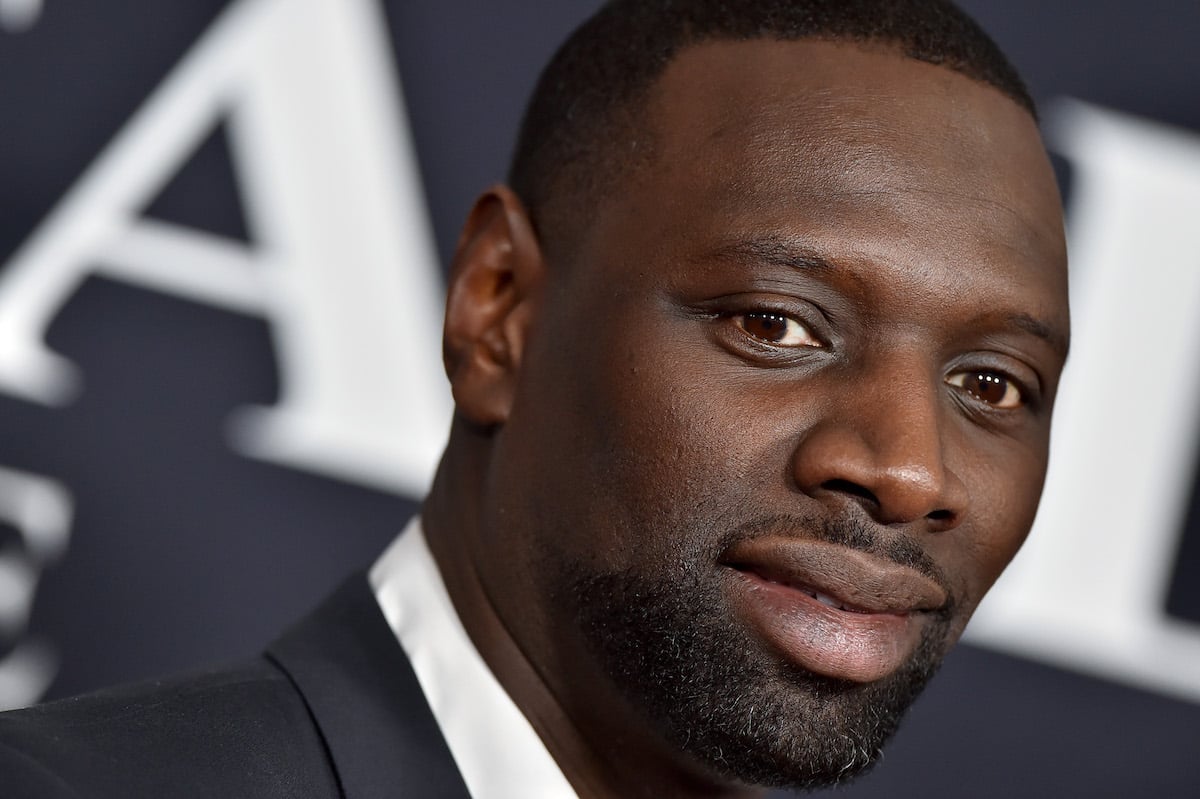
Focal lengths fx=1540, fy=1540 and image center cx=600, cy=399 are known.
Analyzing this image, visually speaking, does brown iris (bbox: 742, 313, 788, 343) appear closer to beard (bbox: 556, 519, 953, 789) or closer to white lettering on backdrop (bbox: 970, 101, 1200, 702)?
beard (bbox: 556, 519, 953, 789)

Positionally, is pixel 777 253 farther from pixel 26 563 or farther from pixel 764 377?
pixel 26 563

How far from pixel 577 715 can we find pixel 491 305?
0.39 metres

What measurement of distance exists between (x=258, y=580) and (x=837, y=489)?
50.9 inches

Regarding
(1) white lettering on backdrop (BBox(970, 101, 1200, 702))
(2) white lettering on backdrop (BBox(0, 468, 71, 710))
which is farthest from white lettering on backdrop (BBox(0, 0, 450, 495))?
(1) white lettering on backdrop (BBox(970, 101, 1200, 702))

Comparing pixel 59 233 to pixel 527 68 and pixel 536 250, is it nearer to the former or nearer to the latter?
pixel 527 68

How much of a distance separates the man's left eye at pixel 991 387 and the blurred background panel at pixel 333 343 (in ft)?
3.66

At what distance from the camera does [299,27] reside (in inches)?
89.8

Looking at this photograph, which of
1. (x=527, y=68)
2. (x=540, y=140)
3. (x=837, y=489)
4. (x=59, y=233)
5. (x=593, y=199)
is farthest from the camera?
(x=527, y=68)

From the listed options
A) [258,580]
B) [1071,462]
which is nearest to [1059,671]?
[1071,462]

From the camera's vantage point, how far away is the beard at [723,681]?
126 centimetres

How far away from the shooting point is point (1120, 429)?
8.13 ft

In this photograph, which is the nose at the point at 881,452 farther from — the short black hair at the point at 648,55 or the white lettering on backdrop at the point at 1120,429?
the white lettering on backdrop at the point at 1120,429

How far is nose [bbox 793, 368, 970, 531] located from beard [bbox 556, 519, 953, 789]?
32 millimetres

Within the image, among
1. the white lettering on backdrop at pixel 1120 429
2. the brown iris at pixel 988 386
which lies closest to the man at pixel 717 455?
the brown iris at pixel 988 386
